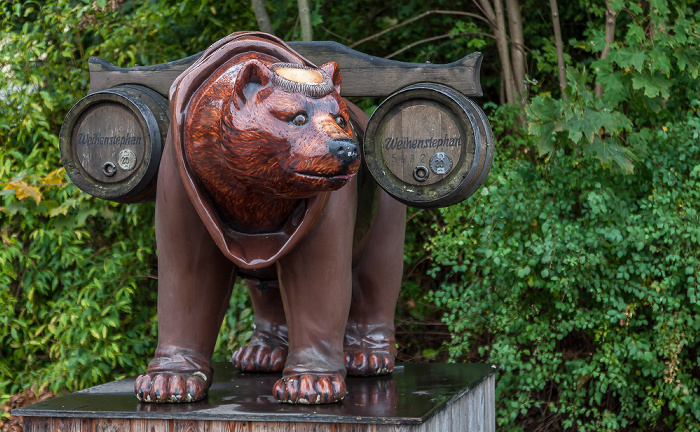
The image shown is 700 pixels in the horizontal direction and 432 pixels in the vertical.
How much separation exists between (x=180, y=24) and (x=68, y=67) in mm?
755

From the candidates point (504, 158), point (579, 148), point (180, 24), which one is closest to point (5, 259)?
point (180, 24)

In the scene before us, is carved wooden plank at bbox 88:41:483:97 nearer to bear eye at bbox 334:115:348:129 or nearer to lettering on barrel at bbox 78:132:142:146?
lettering on barrel at bbox 78:132:142:146

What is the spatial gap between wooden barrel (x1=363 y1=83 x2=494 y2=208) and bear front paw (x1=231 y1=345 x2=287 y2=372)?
2.67 feet

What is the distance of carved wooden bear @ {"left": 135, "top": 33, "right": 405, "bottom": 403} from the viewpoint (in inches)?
80.8

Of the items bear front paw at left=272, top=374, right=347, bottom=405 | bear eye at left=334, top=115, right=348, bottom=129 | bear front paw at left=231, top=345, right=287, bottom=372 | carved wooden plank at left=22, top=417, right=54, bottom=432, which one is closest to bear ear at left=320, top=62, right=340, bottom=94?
bear eye at left=334, top=115, right=348, bottom=129

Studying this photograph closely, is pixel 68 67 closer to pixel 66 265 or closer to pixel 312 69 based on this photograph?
pixel 66 265

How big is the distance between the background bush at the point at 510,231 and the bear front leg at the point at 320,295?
1511 mm

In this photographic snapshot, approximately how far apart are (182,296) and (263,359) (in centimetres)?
64

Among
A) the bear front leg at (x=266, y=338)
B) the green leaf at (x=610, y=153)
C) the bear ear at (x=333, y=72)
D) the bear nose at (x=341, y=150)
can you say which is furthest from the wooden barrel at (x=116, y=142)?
the green leaf at (x=610, y=153)

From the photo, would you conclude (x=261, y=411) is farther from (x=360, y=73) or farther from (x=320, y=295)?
(x=360, y=73)

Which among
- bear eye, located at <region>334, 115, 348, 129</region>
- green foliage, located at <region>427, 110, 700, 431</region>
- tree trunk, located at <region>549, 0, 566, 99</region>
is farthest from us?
tree trunk, located at <region>549, 0, 566, 99</region>

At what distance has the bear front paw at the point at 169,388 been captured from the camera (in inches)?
89.5

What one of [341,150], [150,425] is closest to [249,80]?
[341,150]

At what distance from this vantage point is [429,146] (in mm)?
2416
